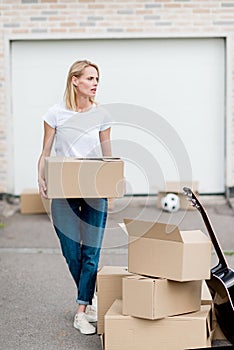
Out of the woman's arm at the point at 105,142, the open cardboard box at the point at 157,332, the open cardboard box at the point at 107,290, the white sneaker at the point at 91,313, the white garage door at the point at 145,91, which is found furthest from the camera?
the white garage door at the point at 145,91

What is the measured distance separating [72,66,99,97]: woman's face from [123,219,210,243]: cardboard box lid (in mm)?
959

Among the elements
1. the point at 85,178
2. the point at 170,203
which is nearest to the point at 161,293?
the point at 85,178

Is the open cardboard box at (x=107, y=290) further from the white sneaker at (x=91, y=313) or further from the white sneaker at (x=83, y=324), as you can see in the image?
the white sneaker at (x=91, y=313)

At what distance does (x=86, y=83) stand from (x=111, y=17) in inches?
209

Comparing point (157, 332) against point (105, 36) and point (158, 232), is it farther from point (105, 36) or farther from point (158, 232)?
point (105, 36)

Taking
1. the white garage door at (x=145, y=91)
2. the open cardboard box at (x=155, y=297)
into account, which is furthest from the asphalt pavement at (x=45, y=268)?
the white garage door at (x=145, y=91)

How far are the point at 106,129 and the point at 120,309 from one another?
122 cm

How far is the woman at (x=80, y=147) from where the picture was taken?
5.00 m

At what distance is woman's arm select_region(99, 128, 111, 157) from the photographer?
16.7ft

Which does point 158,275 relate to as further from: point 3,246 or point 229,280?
point 3,246

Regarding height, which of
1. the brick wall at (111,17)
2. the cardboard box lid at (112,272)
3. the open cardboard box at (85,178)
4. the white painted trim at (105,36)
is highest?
Result: the brick wall at (111,17)

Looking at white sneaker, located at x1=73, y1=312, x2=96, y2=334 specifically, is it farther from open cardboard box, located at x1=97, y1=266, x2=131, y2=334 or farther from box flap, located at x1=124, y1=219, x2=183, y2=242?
box flap, located at x1=124, y1=219, x2=183, y2=242

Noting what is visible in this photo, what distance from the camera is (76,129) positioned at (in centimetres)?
500

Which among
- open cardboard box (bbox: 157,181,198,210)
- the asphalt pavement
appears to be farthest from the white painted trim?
the asphalt pavement
